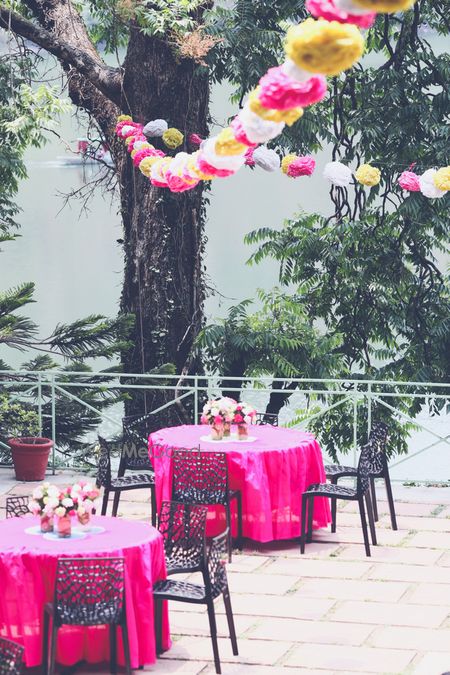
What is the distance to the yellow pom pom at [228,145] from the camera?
6527mm

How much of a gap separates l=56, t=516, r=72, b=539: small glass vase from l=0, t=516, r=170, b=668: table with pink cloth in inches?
4.5

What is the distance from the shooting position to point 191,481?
31.4ft

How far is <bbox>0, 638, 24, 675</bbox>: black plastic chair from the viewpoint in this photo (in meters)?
5.21

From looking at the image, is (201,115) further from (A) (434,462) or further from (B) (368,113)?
A: (A) (434,462)

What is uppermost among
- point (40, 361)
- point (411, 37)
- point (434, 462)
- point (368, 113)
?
point (411, 37)

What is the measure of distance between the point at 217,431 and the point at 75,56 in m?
6.45

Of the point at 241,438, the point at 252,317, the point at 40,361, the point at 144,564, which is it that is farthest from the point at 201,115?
the point at 144,564

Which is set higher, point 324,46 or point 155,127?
point 155,127

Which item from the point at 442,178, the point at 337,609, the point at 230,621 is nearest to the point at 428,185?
the point at 442,178

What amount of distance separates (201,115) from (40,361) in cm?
359

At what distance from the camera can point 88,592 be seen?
6.72 metres

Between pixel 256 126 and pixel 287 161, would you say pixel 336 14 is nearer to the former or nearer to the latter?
pixel 256 126

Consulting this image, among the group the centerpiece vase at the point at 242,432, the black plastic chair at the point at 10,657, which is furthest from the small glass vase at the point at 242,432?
the black plastic chair at the point at 10,657

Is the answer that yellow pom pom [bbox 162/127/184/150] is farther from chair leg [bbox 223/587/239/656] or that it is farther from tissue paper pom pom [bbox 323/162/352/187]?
chair leg [bbox 223/587/239/656]
